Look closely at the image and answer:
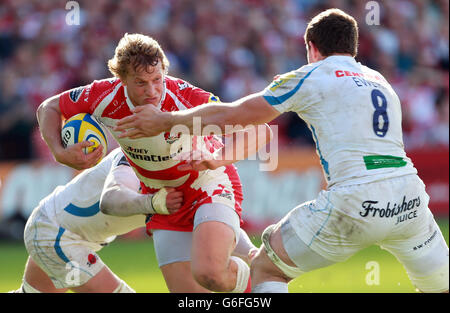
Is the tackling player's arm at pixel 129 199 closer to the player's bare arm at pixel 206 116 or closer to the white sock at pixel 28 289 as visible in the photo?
the player's bare arm at pixel 206 116

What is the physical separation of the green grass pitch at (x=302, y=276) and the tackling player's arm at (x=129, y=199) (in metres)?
2.10

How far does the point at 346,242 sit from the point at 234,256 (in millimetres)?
1254

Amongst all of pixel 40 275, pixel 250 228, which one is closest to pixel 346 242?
pixel 40 275

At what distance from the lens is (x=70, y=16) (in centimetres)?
1395

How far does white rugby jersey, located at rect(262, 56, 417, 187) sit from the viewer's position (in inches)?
194

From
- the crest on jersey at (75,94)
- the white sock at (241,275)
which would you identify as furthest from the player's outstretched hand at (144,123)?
the white sock at (241,275)

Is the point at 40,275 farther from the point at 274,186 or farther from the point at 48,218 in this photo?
the point at 274,186

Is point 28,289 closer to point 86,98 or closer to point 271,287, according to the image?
point 86,98

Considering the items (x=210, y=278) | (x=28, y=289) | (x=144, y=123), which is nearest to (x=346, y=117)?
(x=144, y=123)

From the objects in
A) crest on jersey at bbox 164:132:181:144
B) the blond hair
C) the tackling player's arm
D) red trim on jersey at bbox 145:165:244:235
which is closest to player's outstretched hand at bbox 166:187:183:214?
the tackling player's arm

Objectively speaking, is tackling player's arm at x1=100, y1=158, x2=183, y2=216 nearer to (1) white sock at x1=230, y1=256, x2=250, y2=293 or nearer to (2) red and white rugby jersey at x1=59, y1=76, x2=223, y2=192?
(2) red and white rugby jersey at x1=59, y1=76, x2=223, y2=192

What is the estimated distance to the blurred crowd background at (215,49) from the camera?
12969 mm

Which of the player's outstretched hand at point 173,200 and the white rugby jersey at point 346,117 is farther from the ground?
the white rugby jersey at point 346,117

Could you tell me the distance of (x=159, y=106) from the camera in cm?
575
